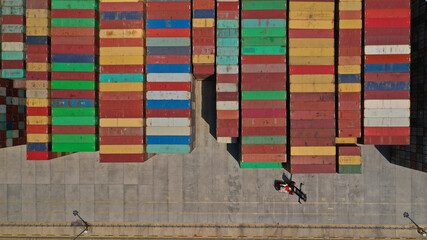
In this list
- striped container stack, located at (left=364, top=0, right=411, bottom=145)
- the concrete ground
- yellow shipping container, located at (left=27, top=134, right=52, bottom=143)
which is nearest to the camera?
striped container stack, located at (left=364, top=0, right=411, bottom=145)

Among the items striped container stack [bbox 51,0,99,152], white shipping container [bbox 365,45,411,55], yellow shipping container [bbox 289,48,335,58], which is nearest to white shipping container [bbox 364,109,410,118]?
white shipping container [bbox 365,45,411,55]

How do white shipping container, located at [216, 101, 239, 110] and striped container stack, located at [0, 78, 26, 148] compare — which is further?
striped container stack, located at [0, 78, 26, 148]

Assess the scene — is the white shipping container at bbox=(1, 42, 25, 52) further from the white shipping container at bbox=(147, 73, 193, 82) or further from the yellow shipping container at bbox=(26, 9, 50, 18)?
the white shipping container at bbox=(147, 73, 193, 82)

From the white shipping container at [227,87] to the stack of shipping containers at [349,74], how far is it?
44.3ft

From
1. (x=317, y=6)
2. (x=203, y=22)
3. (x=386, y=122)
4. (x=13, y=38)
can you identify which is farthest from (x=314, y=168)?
(x=13, y=38)

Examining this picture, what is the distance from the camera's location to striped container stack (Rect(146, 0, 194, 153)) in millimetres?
25500

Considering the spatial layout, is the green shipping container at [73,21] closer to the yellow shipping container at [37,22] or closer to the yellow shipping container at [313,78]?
the yellow shipping container at [37,22]

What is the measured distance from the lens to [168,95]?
25.8 meters

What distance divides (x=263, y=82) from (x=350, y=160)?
15224 mm

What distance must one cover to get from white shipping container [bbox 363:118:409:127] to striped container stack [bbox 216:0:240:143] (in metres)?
16.8

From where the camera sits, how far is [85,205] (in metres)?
31.7

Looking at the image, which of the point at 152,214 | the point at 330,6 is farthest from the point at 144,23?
the point at 152,214

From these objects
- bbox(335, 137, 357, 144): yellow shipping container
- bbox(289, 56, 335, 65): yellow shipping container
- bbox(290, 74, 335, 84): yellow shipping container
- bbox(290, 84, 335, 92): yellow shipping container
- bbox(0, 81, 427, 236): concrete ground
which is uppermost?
bbox(289, 56, 335, 65): yellow shipping container

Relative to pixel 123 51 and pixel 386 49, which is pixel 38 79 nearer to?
pixel 123 51
